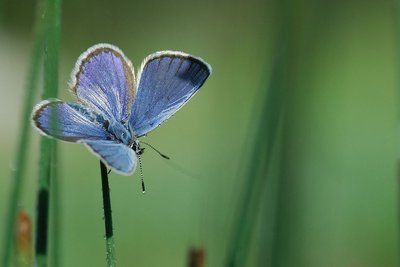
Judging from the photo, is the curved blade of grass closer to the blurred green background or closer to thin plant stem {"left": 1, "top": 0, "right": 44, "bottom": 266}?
the blurred green background

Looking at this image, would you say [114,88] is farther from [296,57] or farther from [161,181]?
[161,181]

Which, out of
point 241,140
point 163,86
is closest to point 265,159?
point 163,86

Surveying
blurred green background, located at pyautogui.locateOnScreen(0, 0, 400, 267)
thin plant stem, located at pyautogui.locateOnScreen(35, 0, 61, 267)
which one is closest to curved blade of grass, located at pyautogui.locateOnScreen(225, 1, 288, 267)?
blurred green background, located at pyautogui.locateOnScreen(0, 0, 400, 267)

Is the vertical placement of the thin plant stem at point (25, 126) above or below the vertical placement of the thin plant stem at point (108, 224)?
above

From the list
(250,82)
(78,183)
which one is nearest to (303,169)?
(78,183)

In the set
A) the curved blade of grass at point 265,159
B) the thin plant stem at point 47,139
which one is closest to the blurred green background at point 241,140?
the curved blade of grass at point 265,159

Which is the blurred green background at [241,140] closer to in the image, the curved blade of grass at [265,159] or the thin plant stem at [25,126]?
the curved blade of grass at [265,159]

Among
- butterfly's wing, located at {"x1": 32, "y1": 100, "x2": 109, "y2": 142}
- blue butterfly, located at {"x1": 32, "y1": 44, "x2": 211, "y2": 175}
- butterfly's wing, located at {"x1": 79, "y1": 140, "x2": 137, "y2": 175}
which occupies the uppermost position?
blue butterfly, located at {"x1": 32, "y1": 44, "x2": 211, "y2": 175}

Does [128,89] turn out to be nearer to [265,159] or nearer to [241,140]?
[265,159]
